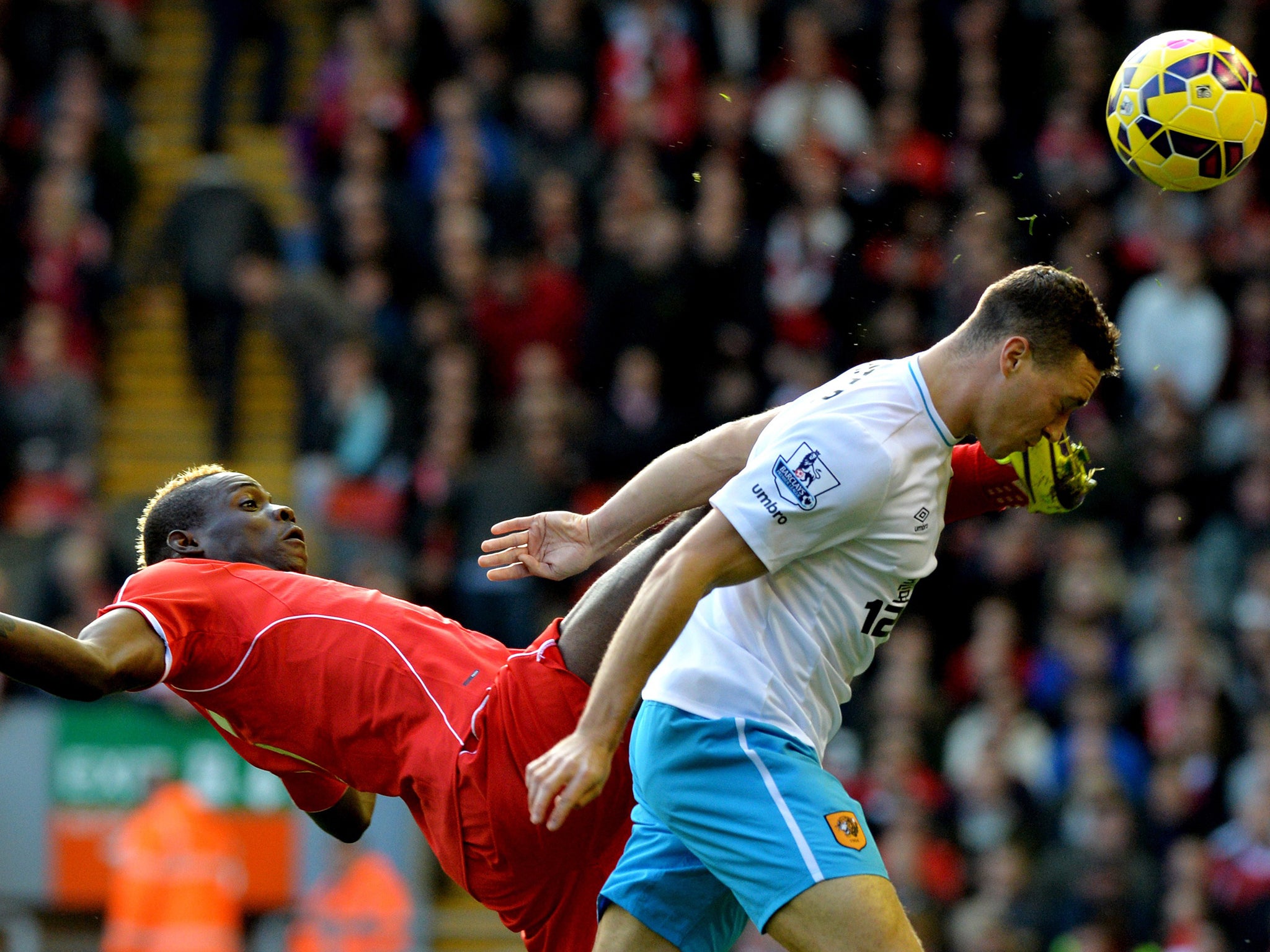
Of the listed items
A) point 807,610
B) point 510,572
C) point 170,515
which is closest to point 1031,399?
point 807,610

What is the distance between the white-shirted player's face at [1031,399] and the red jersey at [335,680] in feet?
4.88

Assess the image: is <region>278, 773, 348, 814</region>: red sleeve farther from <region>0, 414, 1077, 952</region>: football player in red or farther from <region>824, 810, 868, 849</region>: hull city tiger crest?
<region>824, 810, 868, 849</region>: hull city tiger crest

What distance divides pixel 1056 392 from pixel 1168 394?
5.98 metres

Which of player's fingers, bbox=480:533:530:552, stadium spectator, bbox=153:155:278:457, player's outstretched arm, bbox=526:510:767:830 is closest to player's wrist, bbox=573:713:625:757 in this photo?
player's outstretched arm, bbox=526:510:767:830

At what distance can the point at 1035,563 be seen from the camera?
384 inches

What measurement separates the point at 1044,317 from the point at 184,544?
2.44 m

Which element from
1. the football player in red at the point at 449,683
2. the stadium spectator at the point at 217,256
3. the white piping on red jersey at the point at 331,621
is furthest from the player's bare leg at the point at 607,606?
the stadium spectator at the point at 217,256

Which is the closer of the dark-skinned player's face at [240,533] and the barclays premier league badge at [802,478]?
the barclays premier league badge at [802,478]

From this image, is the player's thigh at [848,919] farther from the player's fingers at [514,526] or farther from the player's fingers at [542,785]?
the player's fingers at [514,526]

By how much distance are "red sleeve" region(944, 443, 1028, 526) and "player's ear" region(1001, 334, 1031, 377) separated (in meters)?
0.65

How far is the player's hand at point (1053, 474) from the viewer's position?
4.79 m

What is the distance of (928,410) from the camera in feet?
13.8

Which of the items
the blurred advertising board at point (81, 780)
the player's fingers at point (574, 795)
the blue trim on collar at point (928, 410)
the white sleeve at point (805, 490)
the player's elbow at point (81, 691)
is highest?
the blue trim on collar at point (928, 410)

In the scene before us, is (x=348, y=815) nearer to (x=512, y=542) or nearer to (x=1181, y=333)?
(x=512, y=542)
